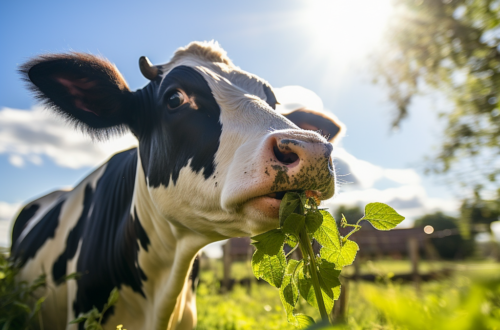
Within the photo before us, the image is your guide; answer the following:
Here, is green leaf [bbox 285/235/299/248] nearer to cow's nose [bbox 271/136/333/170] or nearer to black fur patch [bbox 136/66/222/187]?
cow's nose [bbox 271/136/333/170]

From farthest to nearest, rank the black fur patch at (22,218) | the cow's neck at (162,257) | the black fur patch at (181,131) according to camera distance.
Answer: the black fur patch at (22,218)
the cow's neck at (162,257)
the black fur patch at (181,131)

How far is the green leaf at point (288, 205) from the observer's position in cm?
115

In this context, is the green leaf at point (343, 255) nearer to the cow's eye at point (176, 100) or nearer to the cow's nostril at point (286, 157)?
the cow's nostril at point (286, 157)

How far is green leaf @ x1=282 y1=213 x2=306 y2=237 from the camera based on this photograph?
42.3 inches

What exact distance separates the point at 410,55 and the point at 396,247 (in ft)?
80.9

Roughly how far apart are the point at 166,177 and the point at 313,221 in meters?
1.19

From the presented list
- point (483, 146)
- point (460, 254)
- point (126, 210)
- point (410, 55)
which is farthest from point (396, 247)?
point (126, 210)

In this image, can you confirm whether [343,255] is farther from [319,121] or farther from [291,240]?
[319,121]

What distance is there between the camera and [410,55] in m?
8.38

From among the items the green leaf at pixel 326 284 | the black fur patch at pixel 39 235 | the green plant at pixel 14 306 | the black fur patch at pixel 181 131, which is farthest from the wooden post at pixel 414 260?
the green leaf at pixel 326 284

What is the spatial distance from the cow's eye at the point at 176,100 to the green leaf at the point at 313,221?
4.07ft

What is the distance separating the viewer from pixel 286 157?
139 centimetres

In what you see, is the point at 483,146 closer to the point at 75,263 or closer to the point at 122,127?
the point at 122,127

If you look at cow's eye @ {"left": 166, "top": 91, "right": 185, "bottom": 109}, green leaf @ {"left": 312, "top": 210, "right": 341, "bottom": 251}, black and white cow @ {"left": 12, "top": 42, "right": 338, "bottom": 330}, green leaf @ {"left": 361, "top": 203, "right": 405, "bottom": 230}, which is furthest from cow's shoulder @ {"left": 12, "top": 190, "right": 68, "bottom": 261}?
green leaf @ {"left": 361, "top": 203, "right": 405, "bottom": 230}
